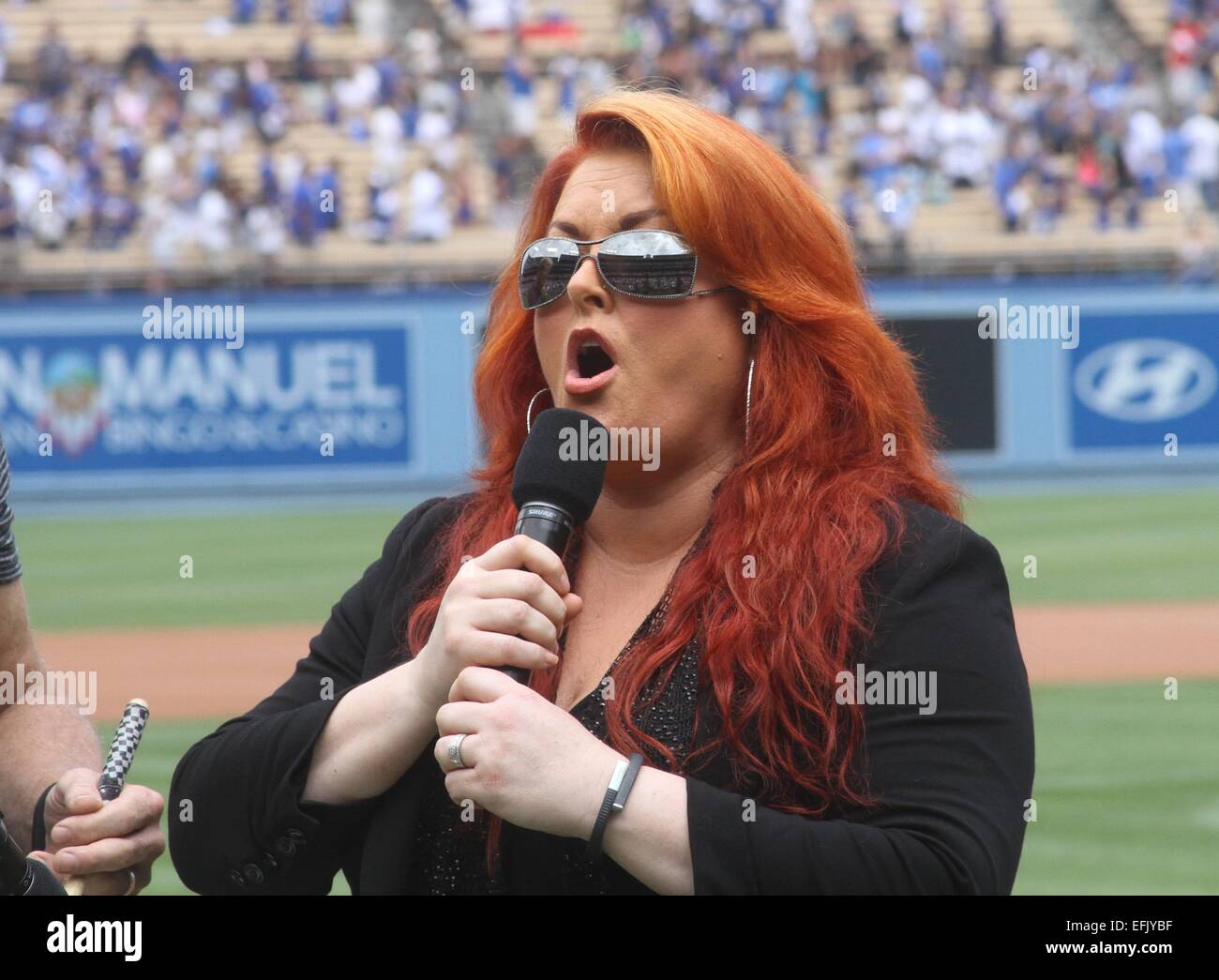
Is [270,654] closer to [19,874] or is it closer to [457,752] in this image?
[457,752]

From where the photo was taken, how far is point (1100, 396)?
57.6 ft

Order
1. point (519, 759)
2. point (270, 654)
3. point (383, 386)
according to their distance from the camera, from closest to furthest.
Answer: point (519, 759) → point (270, 654) → point (383, 386)

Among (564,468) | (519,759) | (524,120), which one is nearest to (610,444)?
(564,468)

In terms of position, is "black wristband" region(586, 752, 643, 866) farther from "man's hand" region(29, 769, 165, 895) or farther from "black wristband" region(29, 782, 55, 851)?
"black wristband" region(29, 782, 55, 851)

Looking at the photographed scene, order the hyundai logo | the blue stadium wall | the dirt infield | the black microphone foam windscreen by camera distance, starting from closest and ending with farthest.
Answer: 1. the black microphone foam windscreen
2. the dirt infield
3. the blue stadium wall
4. the hyundai logo

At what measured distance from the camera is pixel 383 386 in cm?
1719

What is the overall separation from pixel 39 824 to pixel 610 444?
1.07 metres

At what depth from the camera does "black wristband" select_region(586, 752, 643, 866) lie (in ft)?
6.60

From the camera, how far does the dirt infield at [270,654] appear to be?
8820 mm

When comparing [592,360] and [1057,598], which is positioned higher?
[592,360]
